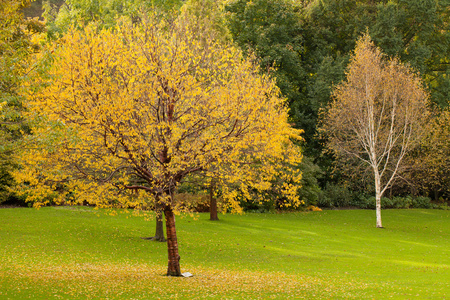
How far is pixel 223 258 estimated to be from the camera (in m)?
19.8

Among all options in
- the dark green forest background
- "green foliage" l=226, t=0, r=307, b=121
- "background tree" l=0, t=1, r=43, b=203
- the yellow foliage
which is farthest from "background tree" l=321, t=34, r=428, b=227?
"background tree" l=0, t=1, r=43, b=203

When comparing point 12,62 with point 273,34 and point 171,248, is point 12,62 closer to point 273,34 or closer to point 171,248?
point 171,248

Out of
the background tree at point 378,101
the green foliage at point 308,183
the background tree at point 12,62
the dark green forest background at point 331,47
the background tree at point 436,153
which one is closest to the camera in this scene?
the background tree at point 12,62

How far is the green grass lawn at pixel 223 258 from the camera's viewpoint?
41.5 ft

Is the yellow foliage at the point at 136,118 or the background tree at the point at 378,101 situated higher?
the background tree at the point at 378,101

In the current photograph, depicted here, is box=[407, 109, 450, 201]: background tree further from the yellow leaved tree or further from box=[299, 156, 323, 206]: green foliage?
the yellow leaved tree

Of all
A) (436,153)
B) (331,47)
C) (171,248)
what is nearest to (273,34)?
(331,47)

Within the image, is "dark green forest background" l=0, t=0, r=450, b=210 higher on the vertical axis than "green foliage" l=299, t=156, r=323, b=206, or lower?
higher

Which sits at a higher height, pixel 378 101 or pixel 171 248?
pixel 378 101

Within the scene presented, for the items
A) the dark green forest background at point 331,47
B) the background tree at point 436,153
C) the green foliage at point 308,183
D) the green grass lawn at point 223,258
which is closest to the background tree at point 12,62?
the green grass lawn at point 223,258

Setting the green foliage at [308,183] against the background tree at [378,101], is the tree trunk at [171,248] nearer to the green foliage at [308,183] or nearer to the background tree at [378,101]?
the background tree at [378,101]

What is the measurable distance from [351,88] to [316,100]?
896 cm

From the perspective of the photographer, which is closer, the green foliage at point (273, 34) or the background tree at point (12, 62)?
the background tree at point (12, 62)

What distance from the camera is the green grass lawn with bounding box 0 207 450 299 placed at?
A: 12656mm
